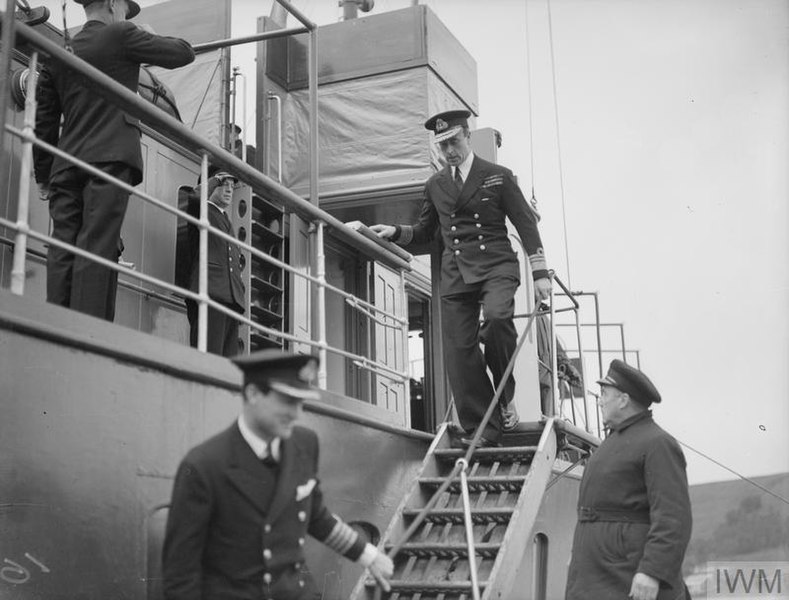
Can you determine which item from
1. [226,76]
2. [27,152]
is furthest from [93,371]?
[226,76]

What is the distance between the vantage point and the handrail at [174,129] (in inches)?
152

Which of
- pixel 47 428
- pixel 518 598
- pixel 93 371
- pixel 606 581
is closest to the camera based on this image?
pixel 47 428

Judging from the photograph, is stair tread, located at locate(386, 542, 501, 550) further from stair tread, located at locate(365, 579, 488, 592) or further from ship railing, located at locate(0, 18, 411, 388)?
ship railing, located at locate(0, 18, 411, 388)

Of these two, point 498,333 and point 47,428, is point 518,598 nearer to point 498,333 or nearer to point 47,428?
point 498,333

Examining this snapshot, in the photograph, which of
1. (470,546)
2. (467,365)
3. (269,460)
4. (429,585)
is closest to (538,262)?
(467,365)

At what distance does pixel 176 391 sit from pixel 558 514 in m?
4.75

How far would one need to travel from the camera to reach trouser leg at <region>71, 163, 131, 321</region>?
4.26m

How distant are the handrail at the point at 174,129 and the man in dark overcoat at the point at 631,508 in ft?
5.81

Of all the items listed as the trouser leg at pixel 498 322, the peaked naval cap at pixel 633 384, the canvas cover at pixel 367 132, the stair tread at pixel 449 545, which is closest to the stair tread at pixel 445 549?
the stair tread at pixel 449 545

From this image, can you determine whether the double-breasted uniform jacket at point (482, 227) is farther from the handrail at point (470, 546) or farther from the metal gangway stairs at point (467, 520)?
the handrail at point (470, 546)

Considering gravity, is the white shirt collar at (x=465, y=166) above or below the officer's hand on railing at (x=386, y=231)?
above

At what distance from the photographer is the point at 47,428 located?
11.1 feet

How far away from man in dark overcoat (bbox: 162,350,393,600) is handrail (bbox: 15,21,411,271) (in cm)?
171

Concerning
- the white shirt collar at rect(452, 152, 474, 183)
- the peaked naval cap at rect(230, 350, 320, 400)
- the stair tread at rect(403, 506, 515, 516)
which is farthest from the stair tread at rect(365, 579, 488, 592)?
the white shirt collar at rect(452, 152, 474, 183)
